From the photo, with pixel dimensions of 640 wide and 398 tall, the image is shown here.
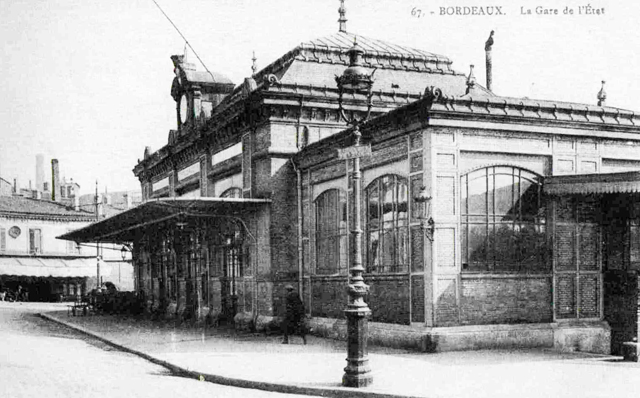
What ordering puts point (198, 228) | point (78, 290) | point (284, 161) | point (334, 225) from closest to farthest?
Answer: point (334, 225) < point (284, 161) < point (198, 228) < point (78, 290)

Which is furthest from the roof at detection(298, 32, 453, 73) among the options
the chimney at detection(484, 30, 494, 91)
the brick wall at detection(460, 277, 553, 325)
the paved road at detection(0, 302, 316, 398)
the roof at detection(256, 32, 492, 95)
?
the paved road at detection(0, 302, 316, 398)

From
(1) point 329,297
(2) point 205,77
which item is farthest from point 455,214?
(2) point 205,77

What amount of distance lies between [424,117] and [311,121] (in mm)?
6307

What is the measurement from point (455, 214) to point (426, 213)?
2.10ft

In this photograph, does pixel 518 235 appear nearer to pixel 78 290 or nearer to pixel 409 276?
pixel 409 276

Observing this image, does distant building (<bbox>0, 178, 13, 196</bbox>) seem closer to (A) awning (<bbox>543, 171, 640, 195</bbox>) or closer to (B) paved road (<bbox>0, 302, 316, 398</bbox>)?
(B) paved road (<bbox>0, 302, 316, 398</bbox>)

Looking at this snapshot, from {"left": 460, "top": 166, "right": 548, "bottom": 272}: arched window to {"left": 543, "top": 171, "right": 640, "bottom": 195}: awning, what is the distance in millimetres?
396

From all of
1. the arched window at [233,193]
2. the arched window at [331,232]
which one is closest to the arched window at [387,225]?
the arched window at [331,232]

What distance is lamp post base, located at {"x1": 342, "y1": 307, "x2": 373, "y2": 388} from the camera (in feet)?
35.6

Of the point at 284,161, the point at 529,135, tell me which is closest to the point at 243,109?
the point at 284,161

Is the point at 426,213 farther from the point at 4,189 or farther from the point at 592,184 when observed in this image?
the point at 4,189

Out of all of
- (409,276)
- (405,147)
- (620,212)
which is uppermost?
(405,147)

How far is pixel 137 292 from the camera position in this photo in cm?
3522

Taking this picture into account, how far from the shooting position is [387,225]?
16.9 metres
